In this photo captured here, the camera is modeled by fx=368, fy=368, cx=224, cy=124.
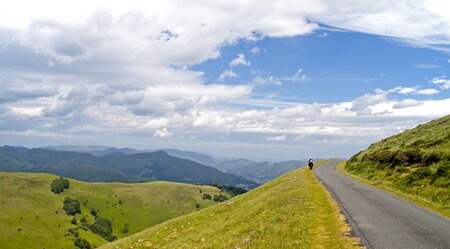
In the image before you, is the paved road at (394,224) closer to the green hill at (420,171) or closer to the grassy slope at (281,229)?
the grassy slope at (281,229)

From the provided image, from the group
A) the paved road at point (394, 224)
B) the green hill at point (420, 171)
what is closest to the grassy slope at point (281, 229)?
the paved road at point (394, 224)

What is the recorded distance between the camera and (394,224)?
80.3 ft

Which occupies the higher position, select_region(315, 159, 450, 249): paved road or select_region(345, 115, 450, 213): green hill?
select_region(345, 115, 450, 213): green hill

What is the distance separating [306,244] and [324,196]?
17.8 m

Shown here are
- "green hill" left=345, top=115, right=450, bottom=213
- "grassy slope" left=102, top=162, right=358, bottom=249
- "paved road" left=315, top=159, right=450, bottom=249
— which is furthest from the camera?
"green hill" left=345, top=115, right=450, bottom=213

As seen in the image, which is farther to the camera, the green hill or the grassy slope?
the green hill

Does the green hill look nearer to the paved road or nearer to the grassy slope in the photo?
the paved road

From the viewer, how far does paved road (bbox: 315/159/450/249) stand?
66.0ft

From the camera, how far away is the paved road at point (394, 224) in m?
20.1

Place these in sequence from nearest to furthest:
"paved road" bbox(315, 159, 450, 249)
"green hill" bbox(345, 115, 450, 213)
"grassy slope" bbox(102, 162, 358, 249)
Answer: "paved road" bbox(315, 159, 450, 249)
"grassy slope" bbox(102, 162, 358, 249)
"green hill" bbox(345, 115, 450, 213)

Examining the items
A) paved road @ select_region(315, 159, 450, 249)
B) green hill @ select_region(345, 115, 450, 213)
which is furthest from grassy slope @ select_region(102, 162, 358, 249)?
green hill @ select_region(345, 115, 450, 213)

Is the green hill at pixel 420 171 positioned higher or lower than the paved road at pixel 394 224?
higher

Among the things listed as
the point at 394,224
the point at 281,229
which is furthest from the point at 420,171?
the point at 281,229

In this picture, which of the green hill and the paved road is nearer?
the paved road
